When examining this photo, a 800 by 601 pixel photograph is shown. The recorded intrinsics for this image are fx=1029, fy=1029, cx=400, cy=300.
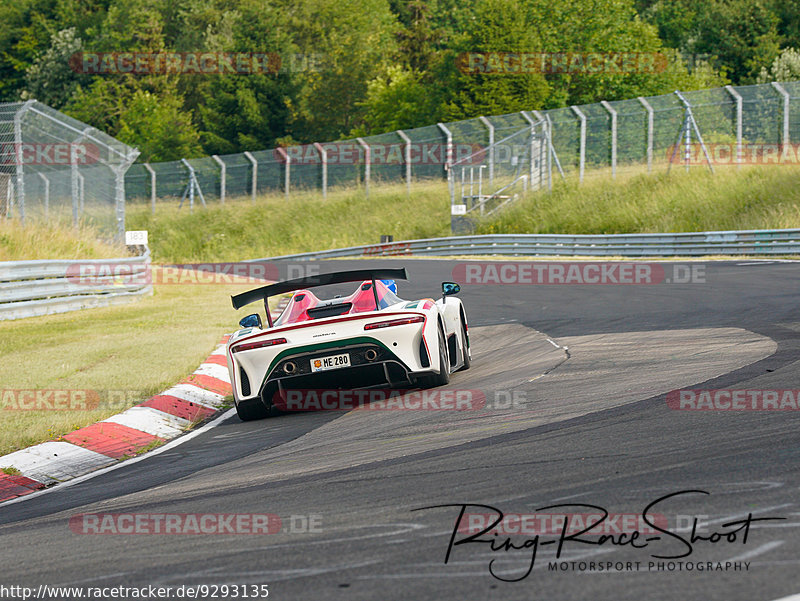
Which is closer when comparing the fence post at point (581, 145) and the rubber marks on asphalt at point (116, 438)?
the rubber marks on asphalt at point (116, 438)

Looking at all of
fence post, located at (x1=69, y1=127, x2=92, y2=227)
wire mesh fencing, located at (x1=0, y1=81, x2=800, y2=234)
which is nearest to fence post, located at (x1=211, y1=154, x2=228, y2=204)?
wire mesh fencing, located at (x1=0, y1=81, x2=800, y2=234)

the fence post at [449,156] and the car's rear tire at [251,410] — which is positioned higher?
the fence post at [449,156]

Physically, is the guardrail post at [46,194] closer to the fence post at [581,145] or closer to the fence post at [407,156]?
the fence post at [581,145]

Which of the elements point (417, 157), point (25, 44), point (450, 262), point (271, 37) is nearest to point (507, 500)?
point (450, 262)

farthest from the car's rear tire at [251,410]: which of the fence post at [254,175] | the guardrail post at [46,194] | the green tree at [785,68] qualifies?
the green tree at [785,68]

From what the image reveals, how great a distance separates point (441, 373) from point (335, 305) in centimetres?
130

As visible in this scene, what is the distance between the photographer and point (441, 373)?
7.99 meters

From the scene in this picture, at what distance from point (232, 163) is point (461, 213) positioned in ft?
45.0

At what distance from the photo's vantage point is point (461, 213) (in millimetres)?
36406

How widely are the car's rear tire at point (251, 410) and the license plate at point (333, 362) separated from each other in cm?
60

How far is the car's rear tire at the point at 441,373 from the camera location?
26.1 ft

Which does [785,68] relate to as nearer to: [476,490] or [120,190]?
[120,190]

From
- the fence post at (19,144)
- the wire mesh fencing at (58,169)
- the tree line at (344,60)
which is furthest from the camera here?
the tree line at (344,60)

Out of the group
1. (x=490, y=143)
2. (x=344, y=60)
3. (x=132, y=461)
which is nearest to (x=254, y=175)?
(x=490, y=143)
